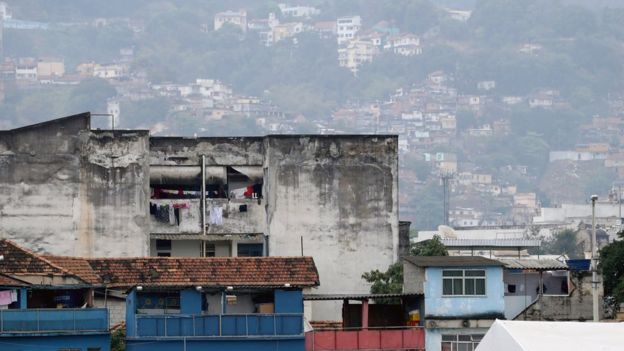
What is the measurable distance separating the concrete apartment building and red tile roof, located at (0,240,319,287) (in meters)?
15.4

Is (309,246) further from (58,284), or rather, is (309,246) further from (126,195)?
(58,284)

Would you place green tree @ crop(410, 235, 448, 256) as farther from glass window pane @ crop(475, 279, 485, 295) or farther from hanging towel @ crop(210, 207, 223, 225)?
glass window pane @ crop(475, 279, 485, 295)

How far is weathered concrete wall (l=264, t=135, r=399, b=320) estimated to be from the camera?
5447cm

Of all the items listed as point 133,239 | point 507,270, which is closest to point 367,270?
point 133,239

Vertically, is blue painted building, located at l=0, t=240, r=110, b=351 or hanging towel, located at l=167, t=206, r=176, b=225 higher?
hanging towel, located at l=167, t=206, r=176, b=225

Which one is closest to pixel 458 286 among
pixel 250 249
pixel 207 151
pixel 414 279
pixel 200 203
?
pixel 414 279

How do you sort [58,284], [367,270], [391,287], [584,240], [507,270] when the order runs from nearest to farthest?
[58,284], [507,270], [391,287], [367,270], [584,240]

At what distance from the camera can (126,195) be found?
56.0 m

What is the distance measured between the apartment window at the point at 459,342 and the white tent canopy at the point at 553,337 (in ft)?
63.5

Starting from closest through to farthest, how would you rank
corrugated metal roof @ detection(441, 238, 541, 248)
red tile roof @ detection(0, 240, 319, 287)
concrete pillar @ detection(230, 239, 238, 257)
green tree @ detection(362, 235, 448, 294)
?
red tile roof @ detection(0, 240, 319, 287) → green tree @ detection(362, 235, 448, 294) → corrugated metal roof @ detection(441, 238, 541, 248) → concrete pillar @ detection(230, 239, 238, 257)

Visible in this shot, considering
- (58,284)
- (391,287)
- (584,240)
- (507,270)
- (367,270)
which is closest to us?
(58,284)

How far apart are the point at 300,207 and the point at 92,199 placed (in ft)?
18.3

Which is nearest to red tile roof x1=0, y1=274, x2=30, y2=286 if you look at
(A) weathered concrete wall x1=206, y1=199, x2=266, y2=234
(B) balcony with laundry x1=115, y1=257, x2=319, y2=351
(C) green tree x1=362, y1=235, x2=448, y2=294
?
(B) balcony with laundry x1=115, y1=257, x2=319, y2=351

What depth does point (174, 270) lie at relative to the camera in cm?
3791
